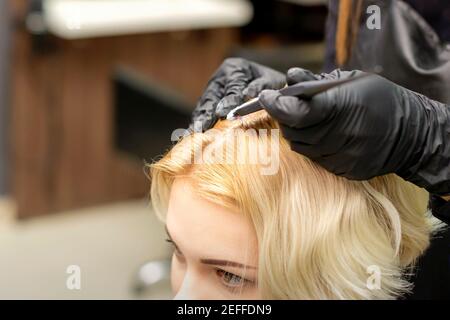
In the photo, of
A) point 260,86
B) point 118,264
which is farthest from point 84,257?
point 260,86

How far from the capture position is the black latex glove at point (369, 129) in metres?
1.02

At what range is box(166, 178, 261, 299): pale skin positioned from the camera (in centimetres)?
118

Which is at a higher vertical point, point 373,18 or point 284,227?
point 373,18

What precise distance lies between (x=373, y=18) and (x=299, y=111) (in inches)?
23.2

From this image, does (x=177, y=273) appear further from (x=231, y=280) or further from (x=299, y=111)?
(x=299, y=111)

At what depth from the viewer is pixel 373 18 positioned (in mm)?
1521

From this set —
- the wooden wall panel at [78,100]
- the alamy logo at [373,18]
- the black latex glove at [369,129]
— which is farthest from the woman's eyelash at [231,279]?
the wooden wall panel at [78,100]

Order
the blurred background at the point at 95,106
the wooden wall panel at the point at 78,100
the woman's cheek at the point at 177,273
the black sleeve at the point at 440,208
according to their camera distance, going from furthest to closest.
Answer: the wooden wall panel at the point at 78,100
the blurred background at the point at 95,106
the woman's cheek at the point at 177,273
the black sleeve at the point at 440,208

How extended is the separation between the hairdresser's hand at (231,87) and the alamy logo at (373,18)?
21 centimetres

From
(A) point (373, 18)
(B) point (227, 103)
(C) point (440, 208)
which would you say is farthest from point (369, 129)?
(A) point (373, 18)

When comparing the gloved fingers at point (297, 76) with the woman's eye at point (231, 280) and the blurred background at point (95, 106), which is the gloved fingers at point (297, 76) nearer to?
the woman's eye at point (231, 280)

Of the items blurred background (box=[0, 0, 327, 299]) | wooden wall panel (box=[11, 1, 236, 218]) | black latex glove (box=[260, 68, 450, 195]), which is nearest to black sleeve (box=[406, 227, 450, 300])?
black latex glove (box=[260, 68, 450, 195])

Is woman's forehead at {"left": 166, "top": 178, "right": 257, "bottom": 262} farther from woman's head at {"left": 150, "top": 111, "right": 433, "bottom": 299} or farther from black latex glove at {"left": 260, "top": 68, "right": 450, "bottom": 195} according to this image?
black latex glove at {"left": 260, "top": 68, "right": 450, "bottom": 195}

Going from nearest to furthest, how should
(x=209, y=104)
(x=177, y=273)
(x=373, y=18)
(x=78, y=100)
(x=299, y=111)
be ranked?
(x=299, y=111), (x=177, y=273), (x=209, y=104), (x=373, y=18), (x=78, y=100)
